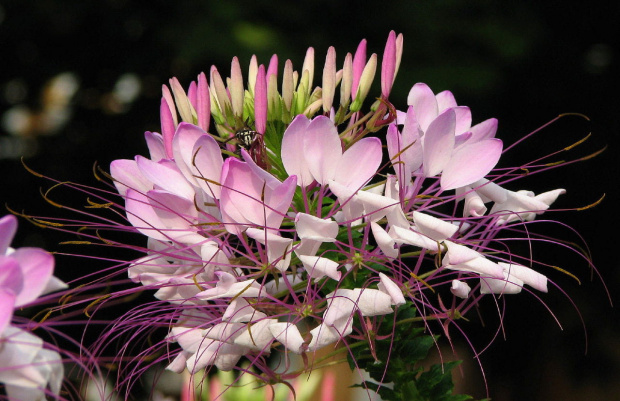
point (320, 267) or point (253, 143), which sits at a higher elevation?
point (253, 143)

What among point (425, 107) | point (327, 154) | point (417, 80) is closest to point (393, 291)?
point (327, 154)

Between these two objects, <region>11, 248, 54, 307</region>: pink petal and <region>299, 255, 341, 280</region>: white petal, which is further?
<region>299, 255, 341, 280</region>: white petal

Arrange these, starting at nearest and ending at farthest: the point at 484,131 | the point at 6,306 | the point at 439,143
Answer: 1. the point at 6,306
2. the point at 439,143
3. the point at 484,131

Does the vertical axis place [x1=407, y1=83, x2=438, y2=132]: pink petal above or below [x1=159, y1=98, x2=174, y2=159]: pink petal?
above

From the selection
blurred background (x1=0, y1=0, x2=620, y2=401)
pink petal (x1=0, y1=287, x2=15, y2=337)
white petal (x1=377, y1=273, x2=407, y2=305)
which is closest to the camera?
pink petal (x1=0, y1=287, x2=15, y2=337)

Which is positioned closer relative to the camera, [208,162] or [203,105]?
[208,162]

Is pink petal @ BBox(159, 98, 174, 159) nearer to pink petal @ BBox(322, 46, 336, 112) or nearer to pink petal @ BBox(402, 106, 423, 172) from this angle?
pink petal @ BBox(322, 46, 336, 112)

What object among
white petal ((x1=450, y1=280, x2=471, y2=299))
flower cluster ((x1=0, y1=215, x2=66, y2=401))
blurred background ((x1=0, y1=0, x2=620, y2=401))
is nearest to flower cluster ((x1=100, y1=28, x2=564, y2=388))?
white petal ((x1=450, y1=280, x2=471, y2=299))

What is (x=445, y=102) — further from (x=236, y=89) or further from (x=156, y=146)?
(x=156, y=146)
